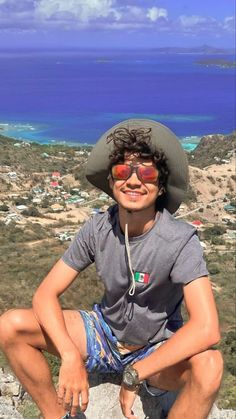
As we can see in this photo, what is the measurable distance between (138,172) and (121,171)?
0.29 feet

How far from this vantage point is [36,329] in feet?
8.61

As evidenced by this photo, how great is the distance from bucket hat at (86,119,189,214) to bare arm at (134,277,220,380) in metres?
0.55

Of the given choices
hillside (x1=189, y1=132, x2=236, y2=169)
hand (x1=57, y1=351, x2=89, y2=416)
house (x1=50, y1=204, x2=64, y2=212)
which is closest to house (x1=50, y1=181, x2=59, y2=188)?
house (x1=50, y1=204, x2=64, y2=212)

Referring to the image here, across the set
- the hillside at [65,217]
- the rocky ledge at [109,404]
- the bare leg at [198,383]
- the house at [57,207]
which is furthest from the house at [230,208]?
the bare leg at [198,383]

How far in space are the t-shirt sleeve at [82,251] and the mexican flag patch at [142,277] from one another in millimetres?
306

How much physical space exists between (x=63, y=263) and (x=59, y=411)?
0.77 meters

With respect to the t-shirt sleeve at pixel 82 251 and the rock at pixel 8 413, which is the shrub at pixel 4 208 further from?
the t-shirt sleeve at pixel 82 251

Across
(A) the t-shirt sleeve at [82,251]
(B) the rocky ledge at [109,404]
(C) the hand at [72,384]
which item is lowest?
(B) the rocky ledge at [109,404]

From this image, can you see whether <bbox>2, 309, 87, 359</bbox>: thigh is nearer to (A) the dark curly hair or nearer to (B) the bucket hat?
(B) the bucket hat

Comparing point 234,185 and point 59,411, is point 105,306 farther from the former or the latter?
point 234,185

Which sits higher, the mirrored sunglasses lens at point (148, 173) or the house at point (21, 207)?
the mirrored sunglasses lens at point (148, 173)

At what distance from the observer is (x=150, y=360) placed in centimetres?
238

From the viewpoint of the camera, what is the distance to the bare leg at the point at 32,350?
2561 mm

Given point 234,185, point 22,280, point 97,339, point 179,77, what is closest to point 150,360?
point 97,339
